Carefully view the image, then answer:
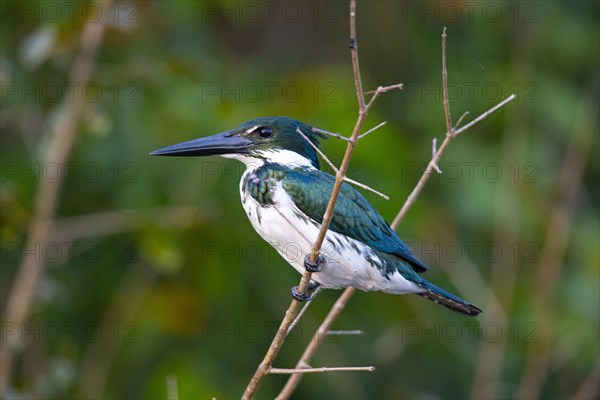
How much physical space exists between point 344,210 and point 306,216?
15cm

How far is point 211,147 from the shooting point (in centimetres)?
308

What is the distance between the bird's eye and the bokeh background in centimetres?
104

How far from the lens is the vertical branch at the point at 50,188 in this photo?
13.4 feet

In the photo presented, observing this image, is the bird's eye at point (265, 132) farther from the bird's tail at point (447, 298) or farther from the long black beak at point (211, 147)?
the bird's tail at point (447, 298)

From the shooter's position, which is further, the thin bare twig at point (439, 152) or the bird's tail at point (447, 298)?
the bird's tail at point (447, 298)

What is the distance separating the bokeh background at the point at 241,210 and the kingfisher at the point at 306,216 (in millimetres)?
1072

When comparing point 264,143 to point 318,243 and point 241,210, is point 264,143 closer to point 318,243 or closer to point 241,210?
point 318,243

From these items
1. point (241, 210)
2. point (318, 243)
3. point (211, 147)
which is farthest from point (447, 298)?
point (241, 210)

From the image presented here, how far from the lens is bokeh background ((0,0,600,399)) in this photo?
4.30 m

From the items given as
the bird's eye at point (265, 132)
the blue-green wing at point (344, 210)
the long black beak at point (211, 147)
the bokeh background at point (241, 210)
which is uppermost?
the bird's eye at point (265, 132)

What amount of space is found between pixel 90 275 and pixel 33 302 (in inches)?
23.8
